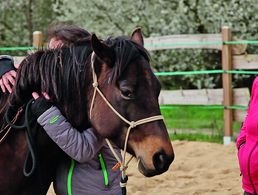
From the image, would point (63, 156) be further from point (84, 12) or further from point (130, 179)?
point (84, 12)

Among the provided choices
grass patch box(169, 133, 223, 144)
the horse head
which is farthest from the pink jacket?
grass patch box(169, 133, 223, 144)

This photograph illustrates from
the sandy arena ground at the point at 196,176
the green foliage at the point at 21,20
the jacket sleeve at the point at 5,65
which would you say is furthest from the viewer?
the green foliage at the point at 21,20

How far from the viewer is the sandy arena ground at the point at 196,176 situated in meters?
5.41

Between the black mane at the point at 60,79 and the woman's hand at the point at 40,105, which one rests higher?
the black mane at the point at 60,79

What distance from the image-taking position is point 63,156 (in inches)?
113

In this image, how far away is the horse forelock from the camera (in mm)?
2510

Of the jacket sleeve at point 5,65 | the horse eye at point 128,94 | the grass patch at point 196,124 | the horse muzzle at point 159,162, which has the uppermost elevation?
the horse eye at point 128,94

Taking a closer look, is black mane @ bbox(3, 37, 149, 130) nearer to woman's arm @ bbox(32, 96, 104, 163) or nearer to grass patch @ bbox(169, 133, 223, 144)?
woman's arm @ bbox(32, 96, 104, 163)

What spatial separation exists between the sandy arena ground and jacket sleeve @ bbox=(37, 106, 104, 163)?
270 cm

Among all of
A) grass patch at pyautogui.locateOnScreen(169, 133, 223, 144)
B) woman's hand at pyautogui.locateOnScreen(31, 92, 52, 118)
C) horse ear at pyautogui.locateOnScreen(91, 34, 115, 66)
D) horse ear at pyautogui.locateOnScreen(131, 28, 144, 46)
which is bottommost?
grass patch at pyautogui.locateOnScreen(169, 133, 223, 144)

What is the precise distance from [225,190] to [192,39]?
10.5ft

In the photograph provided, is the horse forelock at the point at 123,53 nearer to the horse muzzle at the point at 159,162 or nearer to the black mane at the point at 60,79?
the black mane at the point at 60,79

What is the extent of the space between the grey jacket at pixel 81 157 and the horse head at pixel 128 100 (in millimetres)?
135

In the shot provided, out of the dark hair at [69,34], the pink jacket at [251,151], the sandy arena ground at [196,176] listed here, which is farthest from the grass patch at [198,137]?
the dark hair at [69,34]
